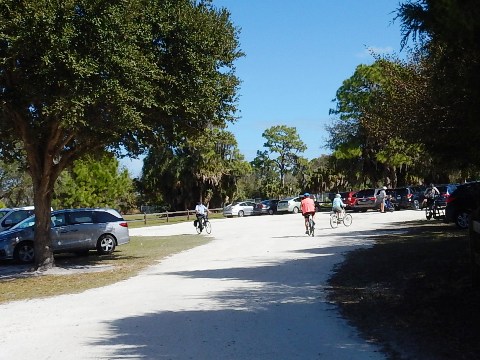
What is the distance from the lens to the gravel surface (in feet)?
22.2

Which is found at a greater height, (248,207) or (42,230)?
(248,207)

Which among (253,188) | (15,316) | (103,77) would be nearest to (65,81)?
(103,77)

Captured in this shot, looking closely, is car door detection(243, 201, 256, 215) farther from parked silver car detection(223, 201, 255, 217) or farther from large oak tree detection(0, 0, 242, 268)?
large oak tree detection(0, 0, 242, 268)

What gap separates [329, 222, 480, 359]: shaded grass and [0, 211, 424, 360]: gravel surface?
36 cm

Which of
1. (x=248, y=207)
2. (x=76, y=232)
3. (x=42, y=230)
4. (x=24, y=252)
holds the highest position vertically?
(x=248, y=207)

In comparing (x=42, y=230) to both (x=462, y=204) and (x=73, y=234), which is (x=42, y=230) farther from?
(x=462, y=204)

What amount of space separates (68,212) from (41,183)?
15.7ft

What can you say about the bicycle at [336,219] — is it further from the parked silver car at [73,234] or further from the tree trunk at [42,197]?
the tree trunk at [42,197]

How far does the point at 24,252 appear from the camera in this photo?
19656 mm

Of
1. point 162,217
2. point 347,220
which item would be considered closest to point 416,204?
point 347,220

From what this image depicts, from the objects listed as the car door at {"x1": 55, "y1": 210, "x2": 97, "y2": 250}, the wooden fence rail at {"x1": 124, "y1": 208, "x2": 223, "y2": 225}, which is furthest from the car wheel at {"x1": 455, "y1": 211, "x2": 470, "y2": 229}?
the wooden fence rail at {"x1": 124, "y1": 208, "x2": 223, "y2": 225}

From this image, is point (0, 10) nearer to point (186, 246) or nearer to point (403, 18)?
point (403, 18)

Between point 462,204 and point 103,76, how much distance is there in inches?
542

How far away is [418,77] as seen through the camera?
60.2ft
